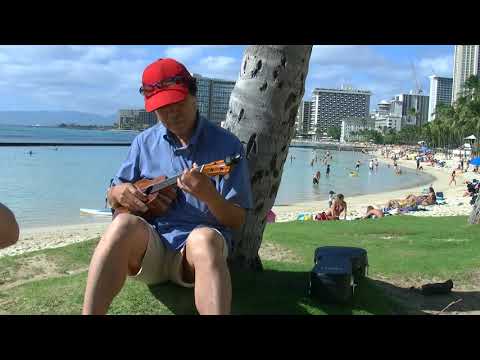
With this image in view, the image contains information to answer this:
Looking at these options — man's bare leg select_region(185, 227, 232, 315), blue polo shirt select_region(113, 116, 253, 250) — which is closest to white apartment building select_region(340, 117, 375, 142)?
blue polo shirt select_region(113, 116, 253, 250)

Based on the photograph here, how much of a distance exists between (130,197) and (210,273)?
68 cm

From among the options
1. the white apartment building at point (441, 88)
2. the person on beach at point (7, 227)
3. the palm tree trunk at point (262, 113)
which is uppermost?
the white apartment building at point (441, 88)

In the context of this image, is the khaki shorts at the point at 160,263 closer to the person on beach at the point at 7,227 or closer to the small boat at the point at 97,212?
the person on beach at the point at 7,227

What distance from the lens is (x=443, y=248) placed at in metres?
6.68

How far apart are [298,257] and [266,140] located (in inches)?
79.9

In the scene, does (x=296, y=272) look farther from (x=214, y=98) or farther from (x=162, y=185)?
(x=214, y=98)

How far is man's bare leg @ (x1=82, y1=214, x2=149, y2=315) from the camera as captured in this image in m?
2.32

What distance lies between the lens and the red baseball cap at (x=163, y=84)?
2.64m

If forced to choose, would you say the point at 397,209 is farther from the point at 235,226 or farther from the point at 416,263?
the point at 235,226

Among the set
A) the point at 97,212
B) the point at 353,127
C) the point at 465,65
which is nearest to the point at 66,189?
the point at 97,212

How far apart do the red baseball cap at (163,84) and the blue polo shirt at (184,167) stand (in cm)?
28

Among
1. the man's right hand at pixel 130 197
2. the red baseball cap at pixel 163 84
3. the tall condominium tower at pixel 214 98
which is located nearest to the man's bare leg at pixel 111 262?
the man's right hand at pixel 130 197

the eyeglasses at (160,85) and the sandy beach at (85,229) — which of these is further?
the sandy beach at (85,229)

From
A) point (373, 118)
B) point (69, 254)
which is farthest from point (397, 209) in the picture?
point (373, 118)
